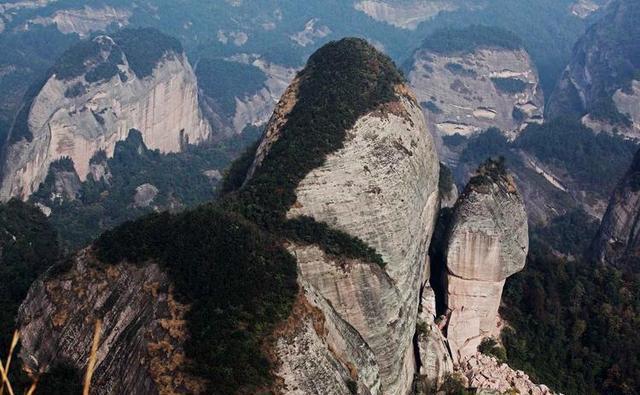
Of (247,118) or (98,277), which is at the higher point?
(98,277)

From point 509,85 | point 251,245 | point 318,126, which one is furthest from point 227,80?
point 251,245

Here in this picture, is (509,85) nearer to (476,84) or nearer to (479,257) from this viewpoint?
(476,84)

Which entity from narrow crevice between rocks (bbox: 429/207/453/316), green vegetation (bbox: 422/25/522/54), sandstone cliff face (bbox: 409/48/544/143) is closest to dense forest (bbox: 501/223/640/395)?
narrow crevice between rocks (bbox: 429/207/453/316)

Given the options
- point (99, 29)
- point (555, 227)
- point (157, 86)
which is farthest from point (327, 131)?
point (99, 29)

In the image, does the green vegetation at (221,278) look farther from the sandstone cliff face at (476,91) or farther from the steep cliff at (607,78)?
the sandstone cliff face at (476,91)

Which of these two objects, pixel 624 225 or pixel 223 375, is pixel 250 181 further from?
pixel 624 225
